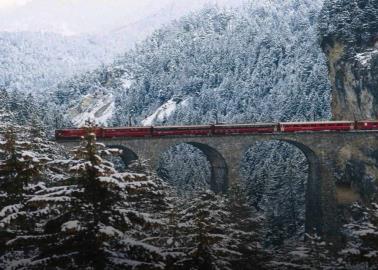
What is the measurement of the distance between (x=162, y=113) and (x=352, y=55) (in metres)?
115

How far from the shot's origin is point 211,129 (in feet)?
164

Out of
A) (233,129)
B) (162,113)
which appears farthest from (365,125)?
(162,113)

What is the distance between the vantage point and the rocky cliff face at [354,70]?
6219cm

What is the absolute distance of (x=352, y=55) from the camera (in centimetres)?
6788

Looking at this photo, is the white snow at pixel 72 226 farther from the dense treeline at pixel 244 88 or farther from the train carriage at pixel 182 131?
the dense treeline at pixel 244 88

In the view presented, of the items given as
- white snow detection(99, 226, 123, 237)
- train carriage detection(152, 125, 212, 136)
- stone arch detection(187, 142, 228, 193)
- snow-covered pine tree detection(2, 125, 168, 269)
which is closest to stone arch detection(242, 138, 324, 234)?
stone arch detection(187, 142, 228, 193)

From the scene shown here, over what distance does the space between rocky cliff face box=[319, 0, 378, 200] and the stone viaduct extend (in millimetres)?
7859

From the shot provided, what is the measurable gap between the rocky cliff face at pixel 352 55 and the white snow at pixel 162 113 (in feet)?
330

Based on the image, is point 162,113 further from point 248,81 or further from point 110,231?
point 110,231

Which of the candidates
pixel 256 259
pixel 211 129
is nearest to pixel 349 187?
pixel 211 129

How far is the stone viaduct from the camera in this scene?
48281 millimetres

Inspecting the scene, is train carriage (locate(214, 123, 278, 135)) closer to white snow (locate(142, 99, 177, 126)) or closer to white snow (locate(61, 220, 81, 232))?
white snow (locate(61, 220, 81, 232))

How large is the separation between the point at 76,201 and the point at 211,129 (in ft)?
128

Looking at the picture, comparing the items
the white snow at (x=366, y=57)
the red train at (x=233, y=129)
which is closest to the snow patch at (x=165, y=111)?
the white snow at (x=366, y=57)
